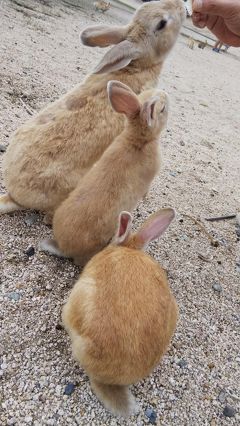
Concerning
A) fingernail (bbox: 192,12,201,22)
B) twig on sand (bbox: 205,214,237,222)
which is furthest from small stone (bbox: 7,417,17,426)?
fingernail (bbox: 192,12,201,22)

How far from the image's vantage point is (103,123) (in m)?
3.06

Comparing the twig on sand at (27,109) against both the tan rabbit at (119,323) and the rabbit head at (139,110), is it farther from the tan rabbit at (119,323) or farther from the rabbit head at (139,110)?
the tan rabbit at (119,323)

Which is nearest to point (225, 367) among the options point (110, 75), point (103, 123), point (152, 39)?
point (103, 123)

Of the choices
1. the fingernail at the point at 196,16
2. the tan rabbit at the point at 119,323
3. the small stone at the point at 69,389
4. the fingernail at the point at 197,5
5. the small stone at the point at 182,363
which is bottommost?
the small stone at the point at 69,389

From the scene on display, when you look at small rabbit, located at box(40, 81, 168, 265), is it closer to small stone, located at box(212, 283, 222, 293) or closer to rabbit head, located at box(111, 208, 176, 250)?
rabbit head, located at box(111, 208, 176, 250)

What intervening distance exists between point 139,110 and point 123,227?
31.9 inches

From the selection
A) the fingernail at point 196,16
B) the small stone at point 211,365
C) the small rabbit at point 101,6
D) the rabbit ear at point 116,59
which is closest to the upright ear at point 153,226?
the small stone at point 211,365

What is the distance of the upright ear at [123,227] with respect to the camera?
2383mm

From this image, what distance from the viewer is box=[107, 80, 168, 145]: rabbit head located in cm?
268

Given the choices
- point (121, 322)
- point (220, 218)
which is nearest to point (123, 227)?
point (121, 322)

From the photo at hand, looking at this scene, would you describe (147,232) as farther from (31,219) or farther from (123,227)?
(31,219)

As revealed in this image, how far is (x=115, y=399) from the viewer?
2107mm

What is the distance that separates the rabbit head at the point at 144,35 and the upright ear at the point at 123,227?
1.39m

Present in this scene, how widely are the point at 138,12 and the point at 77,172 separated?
1603 mm
